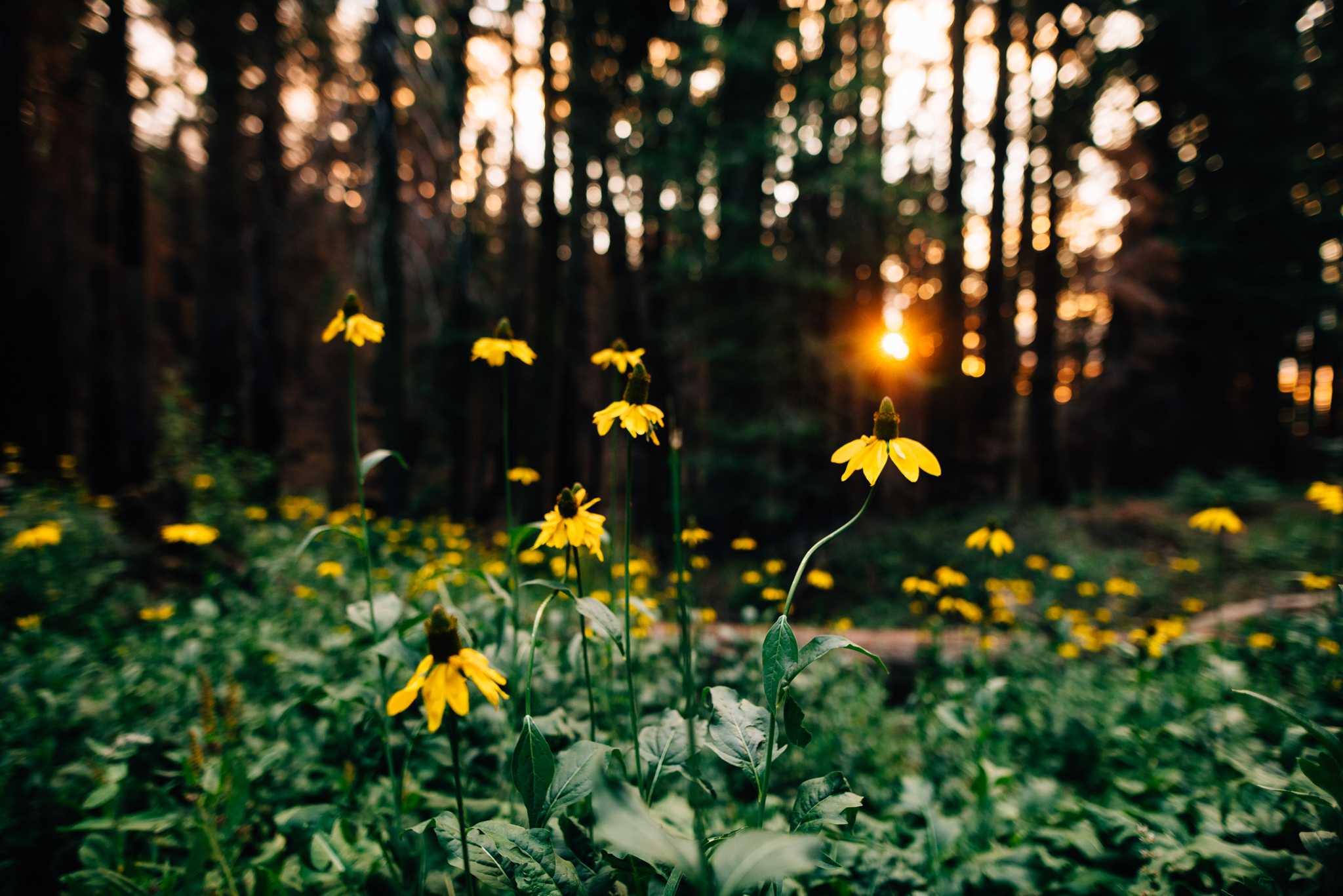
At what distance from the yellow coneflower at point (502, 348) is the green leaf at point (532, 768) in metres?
0.79

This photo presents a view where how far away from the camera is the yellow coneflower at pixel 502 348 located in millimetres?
1285

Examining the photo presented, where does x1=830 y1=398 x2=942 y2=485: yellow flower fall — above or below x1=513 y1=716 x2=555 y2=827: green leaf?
above

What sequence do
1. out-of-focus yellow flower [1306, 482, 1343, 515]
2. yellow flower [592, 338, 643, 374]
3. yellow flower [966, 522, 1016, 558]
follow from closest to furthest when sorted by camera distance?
yellow flower [592, 338, 643, 374] → yellow flower [966, 522, 1016, 558] → out-of-focus yellow flower [1306, 482, 1343, 515]

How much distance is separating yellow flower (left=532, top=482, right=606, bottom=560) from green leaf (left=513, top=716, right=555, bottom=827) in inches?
12.9

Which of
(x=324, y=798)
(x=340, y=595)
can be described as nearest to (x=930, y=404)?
(x=340, y=595)

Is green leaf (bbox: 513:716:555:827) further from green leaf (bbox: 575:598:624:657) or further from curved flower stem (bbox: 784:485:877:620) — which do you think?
curved flower stem (bbox: 784:485:877:620)

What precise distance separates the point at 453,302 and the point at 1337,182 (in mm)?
14265

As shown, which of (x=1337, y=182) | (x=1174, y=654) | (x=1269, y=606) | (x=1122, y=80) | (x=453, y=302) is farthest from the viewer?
(x=1122, y=80)

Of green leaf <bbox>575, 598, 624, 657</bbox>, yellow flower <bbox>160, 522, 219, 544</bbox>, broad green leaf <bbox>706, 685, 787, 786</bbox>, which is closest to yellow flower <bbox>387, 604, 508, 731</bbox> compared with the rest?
green leaf <bbox>575, 598, 624, 657</bbox>

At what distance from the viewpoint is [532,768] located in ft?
2.76

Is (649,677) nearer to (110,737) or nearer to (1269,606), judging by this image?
(110,737)

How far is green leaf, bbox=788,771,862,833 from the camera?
2.78ft

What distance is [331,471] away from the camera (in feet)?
36.7

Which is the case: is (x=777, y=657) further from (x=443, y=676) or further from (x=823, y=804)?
(x=443, y=676)
